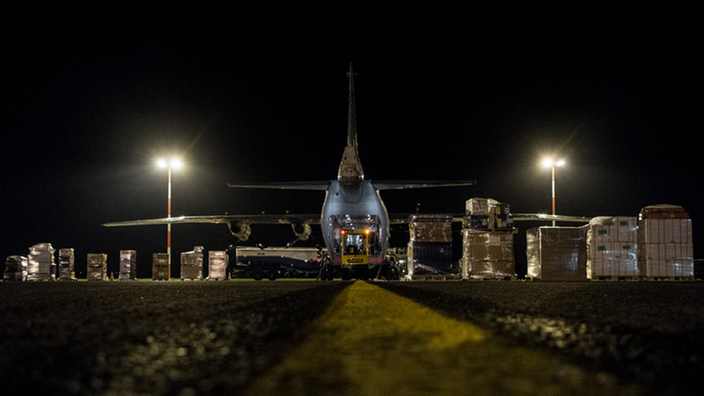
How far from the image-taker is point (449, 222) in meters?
19.0

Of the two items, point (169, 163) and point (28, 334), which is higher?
point (169, 163)

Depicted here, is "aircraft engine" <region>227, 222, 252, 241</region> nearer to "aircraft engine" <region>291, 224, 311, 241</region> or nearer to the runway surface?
"aircraft engine" <region>291, 224, 311, 241</region>

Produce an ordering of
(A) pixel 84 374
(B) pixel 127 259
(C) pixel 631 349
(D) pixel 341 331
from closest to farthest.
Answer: (A) pixel 84 374 < (C) pixel 631 349 < (D) pixel 341 331 < (B) pixel 127 259

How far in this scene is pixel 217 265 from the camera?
91.7 feet

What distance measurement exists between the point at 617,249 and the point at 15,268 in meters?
25.8

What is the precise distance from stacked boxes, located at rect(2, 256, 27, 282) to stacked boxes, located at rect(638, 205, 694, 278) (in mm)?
26320

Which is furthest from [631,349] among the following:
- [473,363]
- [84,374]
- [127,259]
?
[127,259]

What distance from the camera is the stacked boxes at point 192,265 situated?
87.7 feet

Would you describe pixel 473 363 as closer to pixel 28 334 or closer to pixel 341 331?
pixel 341 331

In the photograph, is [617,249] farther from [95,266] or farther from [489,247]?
[95,266]

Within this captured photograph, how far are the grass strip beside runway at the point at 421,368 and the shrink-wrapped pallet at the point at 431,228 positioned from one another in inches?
641

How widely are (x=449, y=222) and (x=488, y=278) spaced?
2.39 metres

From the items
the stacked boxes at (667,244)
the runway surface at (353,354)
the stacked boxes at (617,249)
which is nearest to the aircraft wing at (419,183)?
the stacked boxes at (617,249)

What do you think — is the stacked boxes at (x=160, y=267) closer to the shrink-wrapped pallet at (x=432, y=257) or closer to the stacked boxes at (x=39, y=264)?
the stacked boxes at (x=39, y=264)
